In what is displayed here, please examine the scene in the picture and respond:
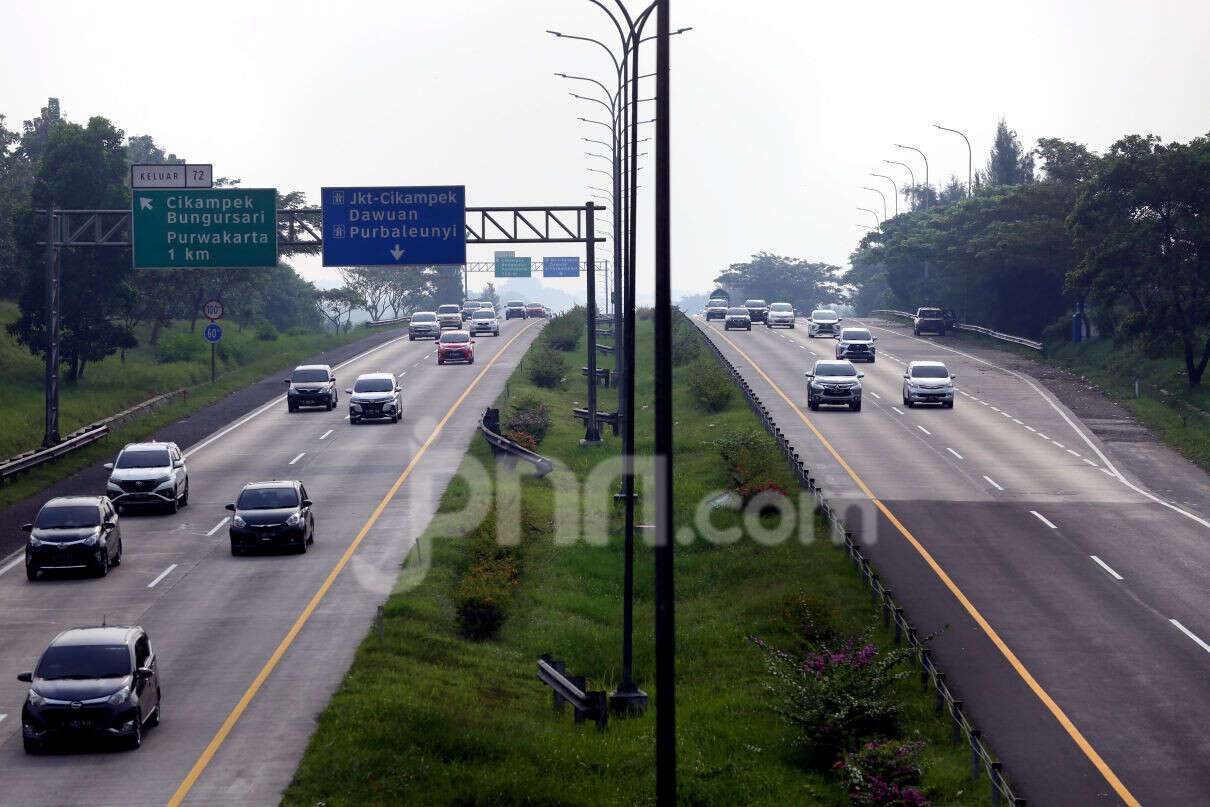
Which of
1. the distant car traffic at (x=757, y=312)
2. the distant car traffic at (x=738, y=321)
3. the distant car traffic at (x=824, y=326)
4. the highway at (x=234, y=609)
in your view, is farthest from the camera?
the distant car traffic at (x=757, y=312)

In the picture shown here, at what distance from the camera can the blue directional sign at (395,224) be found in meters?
48.0

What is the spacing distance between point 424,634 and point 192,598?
5.93 meters

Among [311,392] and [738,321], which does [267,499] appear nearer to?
[311,392]

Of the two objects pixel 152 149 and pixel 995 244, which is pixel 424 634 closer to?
pixel 995 244

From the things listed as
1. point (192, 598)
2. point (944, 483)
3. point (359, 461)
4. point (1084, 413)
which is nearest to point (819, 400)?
point (1084, 413)

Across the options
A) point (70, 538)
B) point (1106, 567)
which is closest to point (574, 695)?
point (70, 538)

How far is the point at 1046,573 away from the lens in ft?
103

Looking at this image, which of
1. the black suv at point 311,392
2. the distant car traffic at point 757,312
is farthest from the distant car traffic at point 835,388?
the distant car traffic at point 757,312

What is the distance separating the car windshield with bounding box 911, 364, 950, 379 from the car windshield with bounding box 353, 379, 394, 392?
2223 cm

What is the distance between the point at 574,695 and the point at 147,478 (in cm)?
2075

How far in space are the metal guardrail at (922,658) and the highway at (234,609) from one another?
9155 millimetres

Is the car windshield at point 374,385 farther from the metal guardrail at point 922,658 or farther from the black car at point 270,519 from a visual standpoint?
the black car at point 270,519

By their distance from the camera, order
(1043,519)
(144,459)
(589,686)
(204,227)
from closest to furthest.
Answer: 1. (589,686)
2. (1043,519)
3. (144,459)
4. (204,227)

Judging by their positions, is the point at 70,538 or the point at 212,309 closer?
the point at 70,538
